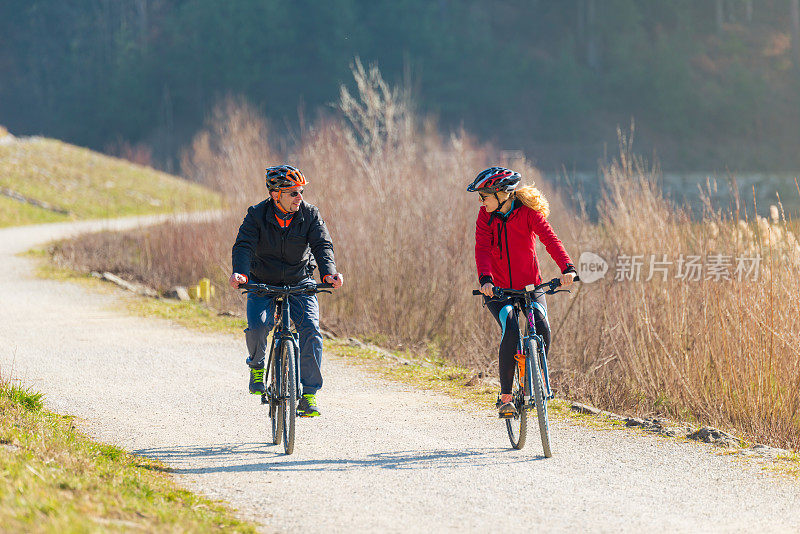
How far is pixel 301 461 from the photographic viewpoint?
6172 mm

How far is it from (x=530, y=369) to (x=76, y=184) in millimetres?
31468

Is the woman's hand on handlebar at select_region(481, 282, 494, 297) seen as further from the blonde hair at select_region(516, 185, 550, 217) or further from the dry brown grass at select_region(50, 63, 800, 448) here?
the dry brown grass at select_region(50, 63, 800, 448)

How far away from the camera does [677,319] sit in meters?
8.77

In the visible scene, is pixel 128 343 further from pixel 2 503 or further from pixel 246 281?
pixel 2 503

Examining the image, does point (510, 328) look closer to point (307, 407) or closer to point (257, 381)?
point (307, 407)

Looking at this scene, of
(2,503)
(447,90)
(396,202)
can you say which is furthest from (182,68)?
(2,503)

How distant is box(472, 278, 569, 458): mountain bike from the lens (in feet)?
19.8

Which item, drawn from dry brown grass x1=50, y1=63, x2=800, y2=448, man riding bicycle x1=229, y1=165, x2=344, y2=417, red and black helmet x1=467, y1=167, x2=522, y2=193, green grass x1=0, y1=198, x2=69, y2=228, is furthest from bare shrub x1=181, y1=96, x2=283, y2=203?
green grass x1=0, y1=198, x2=69, y2=228

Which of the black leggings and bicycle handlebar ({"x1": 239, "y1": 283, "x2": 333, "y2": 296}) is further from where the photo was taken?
the black leggings

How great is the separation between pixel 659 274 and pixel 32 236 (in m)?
18.8

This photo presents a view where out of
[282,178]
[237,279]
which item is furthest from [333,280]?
[282,178]

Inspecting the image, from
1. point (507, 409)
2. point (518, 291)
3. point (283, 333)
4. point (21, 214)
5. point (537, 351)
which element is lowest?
point (507, 409)

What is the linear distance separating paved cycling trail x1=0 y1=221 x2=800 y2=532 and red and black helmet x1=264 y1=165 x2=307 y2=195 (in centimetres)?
174

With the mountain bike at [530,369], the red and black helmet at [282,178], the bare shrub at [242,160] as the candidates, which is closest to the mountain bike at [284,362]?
the red and black helmet at [282,178]
